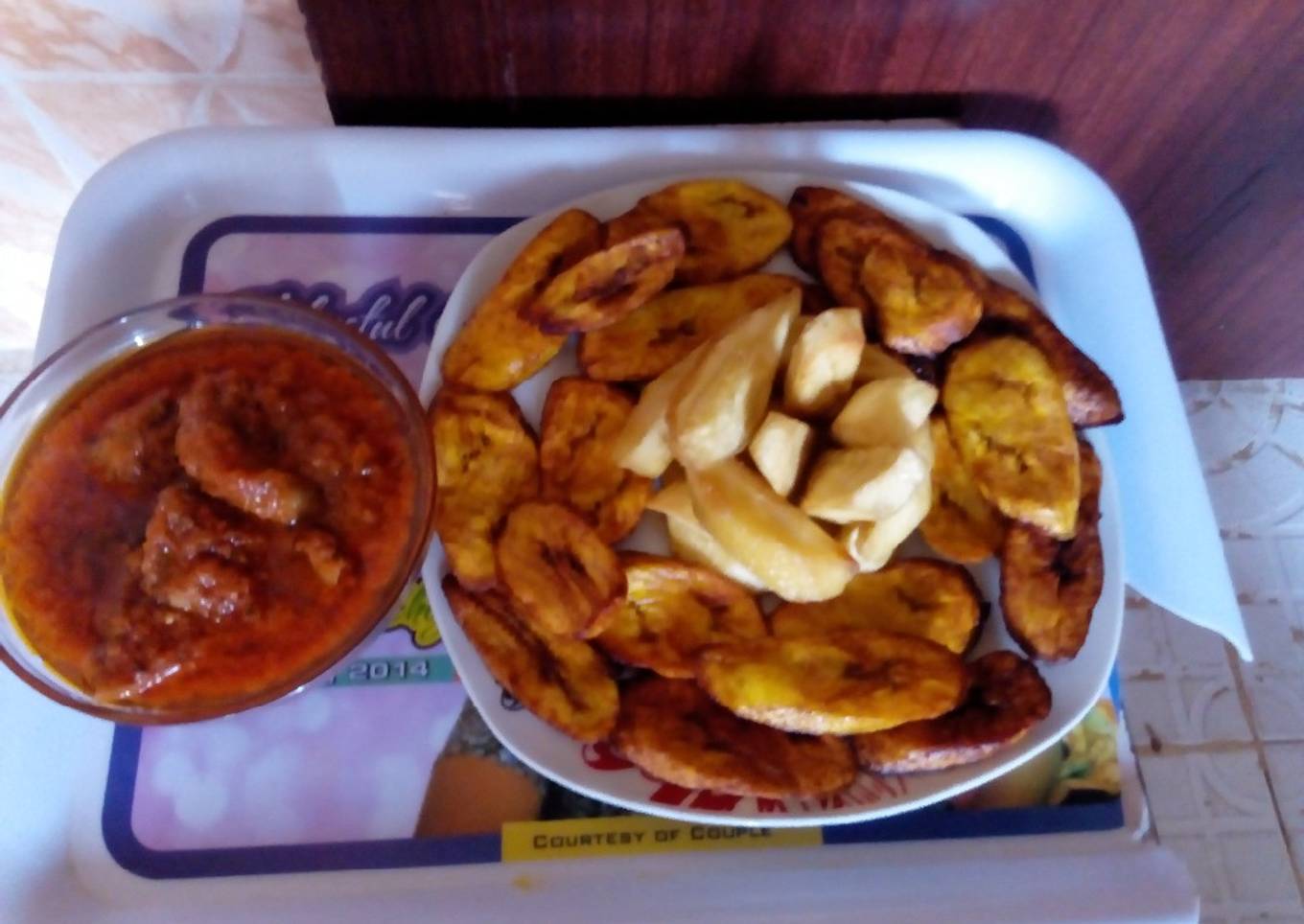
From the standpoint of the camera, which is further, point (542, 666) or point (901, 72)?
point (901, 72)

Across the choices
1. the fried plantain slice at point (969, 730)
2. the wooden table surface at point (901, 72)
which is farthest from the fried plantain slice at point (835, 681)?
the wooden table surface at point (901, 72)

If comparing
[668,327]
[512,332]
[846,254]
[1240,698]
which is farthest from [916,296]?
[1240,698]

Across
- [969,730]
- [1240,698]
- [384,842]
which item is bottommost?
[1240,698]

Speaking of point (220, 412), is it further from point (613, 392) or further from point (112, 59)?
point (112, 59)

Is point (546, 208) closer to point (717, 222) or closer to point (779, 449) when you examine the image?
point (717, 222)

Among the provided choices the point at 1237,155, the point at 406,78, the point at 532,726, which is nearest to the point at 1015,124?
the point at 1237,155

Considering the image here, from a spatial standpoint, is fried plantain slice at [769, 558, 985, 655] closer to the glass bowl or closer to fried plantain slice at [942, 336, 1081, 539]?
fried plantain slice at [942, 336, 1081, 539]

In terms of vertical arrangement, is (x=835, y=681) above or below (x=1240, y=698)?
above
